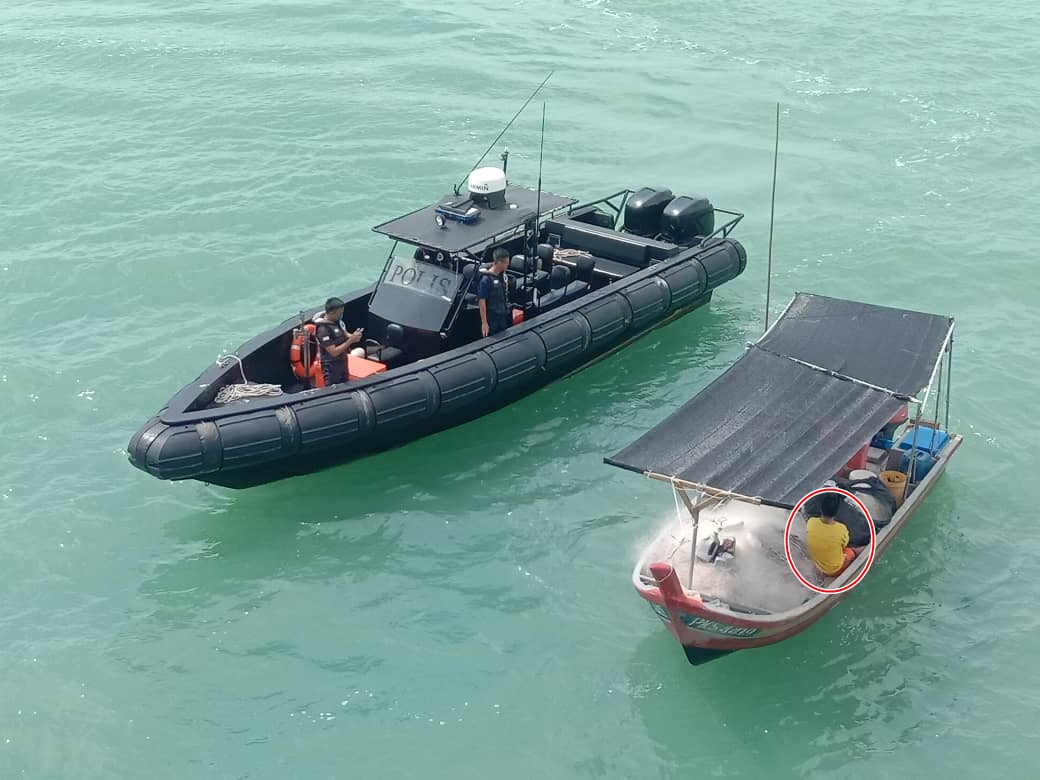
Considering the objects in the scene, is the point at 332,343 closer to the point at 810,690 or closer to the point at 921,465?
the point at 810,690

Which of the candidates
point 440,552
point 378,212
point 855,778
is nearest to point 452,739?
point 440,552

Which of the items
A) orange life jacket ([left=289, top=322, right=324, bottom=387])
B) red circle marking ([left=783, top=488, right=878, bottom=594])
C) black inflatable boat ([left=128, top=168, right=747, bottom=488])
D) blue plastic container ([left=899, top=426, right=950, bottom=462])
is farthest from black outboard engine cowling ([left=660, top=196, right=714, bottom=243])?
red circle marking ([left=783, top=488, right=878, bottom=594])

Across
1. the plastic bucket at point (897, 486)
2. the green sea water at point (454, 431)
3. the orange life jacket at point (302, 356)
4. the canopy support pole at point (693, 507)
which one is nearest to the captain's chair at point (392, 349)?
the orange life jacket at point (302, 356)

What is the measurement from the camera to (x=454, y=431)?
51.6 ft

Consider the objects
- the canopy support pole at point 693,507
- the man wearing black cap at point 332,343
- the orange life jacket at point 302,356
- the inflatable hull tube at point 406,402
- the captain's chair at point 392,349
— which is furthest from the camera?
the captain's chair at point 392,349

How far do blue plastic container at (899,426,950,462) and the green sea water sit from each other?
83 cm

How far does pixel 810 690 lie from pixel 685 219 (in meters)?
9.03

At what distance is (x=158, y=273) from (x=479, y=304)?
690 centimetres

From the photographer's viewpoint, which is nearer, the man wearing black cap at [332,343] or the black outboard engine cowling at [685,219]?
the man wearing black cap at [332,343]

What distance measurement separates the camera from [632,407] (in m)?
16.5

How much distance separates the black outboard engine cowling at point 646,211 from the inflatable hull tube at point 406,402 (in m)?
1.39

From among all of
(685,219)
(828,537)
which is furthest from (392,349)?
(828,537)

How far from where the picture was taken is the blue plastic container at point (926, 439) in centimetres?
1409

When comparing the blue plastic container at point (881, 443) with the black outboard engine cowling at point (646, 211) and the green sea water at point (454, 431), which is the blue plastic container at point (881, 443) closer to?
the green sea water at point (454, 431)
